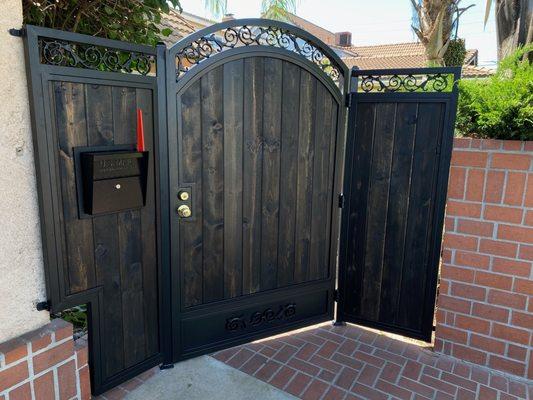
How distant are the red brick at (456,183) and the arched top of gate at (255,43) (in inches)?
40.4

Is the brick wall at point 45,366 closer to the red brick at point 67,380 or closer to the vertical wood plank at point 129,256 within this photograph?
the red brick at point 67,380

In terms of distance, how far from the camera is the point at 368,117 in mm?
3068

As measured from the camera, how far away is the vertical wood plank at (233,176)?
268 cm

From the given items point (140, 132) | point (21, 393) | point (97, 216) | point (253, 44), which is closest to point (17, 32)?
point (140, 132)

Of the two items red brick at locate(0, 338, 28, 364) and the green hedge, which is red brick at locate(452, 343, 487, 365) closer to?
the green hedge

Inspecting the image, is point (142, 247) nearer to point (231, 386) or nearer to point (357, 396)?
point (231, 386)

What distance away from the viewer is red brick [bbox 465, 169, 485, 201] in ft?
8.86

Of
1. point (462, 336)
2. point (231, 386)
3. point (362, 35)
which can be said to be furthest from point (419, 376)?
point (362, 35)

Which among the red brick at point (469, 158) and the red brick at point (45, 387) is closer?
the red brick at point (45, 387)

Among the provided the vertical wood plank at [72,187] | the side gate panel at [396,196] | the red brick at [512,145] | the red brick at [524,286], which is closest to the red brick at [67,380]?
the vertical wood plank at [72,187]

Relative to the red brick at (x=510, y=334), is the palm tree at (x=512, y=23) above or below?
above

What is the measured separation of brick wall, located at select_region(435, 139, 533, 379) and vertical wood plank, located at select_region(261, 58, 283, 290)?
3.93 ft

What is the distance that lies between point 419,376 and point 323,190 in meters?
1.45

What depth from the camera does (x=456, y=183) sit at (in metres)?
2.79
